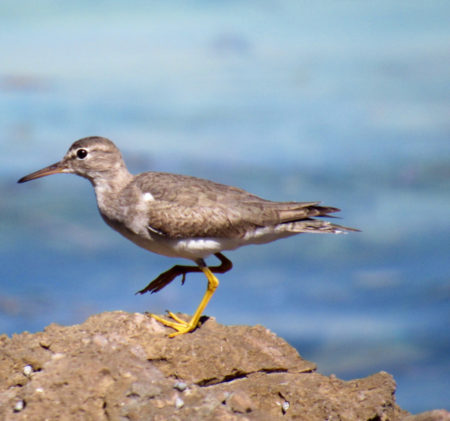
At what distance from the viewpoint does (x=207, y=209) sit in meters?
13.9

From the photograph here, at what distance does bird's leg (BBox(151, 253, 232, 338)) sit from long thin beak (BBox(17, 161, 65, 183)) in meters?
3.06

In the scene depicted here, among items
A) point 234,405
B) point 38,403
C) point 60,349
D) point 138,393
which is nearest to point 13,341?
point 60,349

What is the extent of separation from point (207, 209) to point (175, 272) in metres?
1.53

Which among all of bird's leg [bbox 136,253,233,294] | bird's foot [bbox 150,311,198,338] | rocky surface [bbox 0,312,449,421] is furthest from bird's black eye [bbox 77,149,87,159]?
bird's foot [bbox 150,311,198,338]

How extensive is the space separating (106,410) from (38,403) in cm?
92

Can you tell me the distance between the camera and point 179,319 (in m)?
13.3

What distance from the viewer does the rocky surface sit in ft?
34.4

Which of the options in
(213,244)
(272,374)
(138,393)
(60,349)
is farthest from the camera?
(213,244)

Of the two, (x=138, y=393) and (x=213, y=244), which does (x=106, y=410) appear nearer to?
(x=138, y=393)

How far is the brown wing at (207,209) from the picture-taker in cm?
1356

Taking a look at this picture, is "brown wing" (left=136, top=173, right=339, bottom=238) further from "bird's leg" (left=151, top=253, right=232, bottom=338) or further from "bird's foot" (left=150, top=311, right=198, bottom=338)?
"bird's foot" (left=150, top=311, right=198, bottom=338)

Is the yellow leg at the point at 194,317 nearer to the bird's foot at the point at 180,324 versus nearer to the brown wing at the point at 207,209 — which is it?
the bird's foot at the point at 180,324

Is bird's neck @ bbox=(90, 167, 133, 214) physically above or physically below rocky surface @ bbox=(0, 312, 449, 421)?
above

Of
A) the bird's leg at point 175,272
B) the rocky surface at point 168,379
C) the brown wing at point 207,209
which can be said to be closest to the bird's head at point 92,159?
the brown wing at point 207,209
